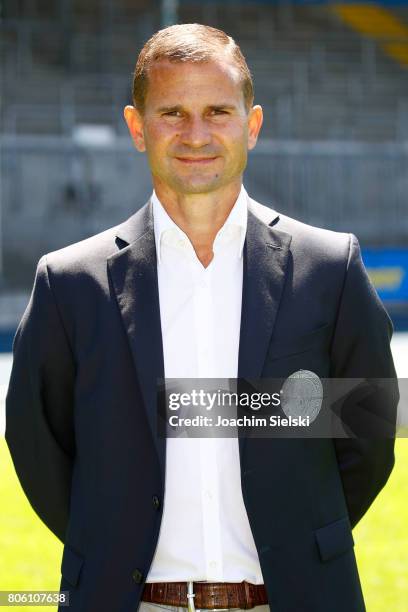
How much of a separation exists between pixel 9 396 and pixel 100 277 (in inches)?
12.3

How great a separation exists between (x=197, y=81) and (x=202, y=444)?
669mm

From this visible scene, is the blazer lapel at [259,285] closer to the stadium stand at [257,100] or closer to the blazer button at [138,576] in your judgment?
the blazer button at [138,576]

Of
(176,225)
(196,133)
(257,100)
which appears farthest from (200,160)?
(257,100)

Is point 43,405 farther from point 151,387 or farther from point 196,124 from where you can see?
point 196,124

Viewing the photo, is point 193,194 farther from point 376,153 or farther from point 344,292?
point 376,153

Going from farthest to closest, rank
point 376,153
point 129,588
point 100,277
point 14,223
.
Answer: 1. point 376,153
2. point 14,223
3. point 100,277
4. point 129,588

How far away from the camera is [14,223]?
54.6 feet

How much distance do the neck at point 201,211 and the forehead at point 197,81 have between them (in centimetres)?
17

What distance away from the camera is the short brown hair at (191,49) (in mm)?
1875

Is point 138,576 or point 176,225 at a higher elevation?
point 176,225

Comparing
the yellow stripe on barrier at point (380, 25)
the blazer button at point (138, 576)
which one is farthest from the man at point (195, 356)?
the yellow stripe on barrier at point (380, 25)

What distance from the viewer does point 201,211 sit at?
194 centimetres

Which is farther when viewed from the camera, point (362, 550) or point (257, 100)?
Result: point (257, 100)

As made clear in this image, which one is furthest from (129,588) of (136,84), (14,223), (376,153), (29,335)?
(376,153)
